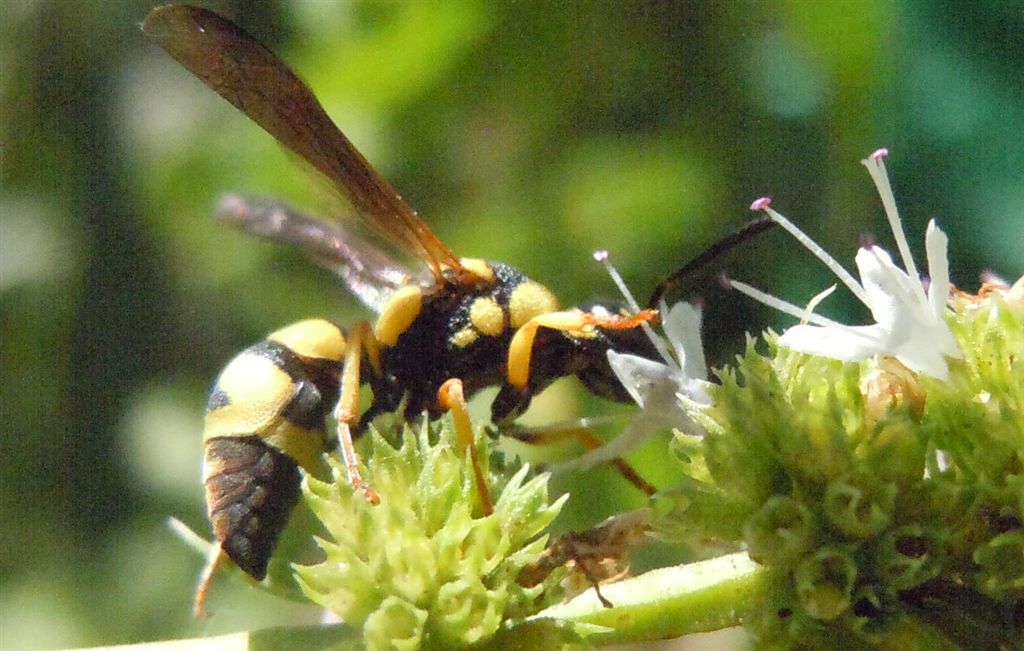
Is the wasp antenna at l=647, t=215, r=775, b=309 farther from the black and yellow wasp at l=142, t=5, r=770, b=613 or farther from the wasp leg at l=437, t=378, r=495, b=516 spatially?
the wasp leg at l=437, t=378, r=495, b=516

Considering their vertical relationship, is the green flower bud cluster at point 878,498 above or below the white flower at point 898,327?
below

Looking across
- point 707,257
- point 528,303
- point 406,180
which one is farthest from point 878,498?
Result: point 406,180

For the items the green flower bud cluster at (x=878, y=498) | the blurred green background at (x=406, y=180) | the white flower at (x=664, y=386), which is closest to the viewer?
the green flower bud cluster at (x=878, y=498)

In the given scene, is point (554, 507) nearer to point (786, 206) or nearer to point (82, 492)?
point (786, 206)

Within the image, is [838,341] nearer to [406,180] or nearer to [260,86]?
[260,86]

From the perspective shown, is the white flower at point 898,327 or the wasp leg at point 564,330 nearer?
the white flower at point 898,327

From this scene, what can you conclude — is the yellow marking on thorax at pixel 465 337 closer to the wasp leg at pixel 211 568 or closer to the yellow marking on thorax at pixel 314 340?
the yellow marking on thorax at pixel 314 340

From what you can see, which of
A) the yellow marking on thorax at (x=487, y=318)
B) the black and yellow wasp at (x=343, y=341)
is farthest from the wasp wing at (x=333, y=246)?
the yellow marking on thorax at (x=487, y=318)
